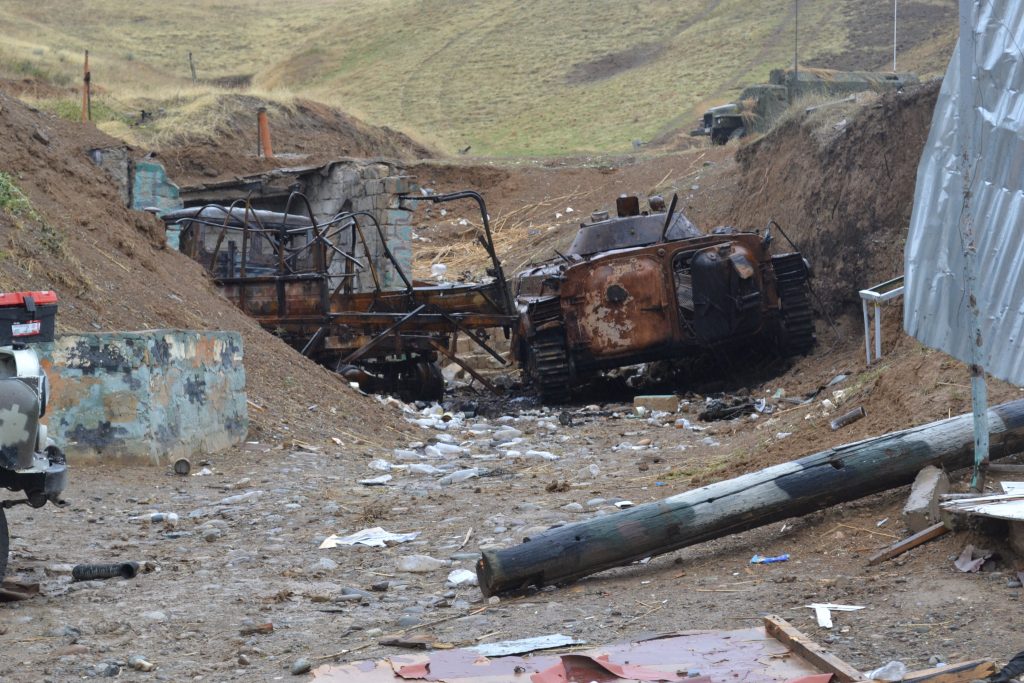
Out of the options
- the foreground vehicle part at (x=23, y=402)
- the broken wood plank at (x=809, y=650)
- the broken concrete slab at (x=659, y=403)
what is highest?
the foreground vehicle part at (x=23, y=402)

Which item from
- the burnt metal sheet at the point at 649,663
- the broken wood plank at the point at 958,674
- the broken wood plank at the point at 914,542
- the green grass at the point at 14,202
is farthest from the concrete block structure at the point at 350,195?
the broken wood plank at the point at 958,674

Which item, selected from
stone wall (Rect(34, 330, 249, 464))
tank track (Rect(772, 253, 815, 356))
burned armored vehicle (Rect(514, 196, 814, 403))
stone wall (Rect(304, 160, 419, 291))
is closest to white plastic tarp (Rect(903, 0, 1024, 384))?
stone wall (Rect(34, 330, 249, 464))

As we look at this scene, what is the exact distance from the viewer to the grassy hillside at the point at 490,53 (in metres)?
48.9

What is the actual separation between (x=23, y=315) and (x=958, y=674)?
3526 mm

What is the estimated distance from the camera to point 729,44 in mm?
56156

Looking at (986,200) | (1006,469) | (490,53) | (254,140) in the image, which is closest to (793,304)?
(1006,469)

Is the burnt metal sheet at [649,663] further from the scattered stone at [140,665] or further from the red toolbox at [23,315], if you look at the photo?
the red toolbox at [23,315]

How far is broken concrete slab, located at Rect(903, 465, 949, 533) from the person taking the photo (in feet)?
16.5

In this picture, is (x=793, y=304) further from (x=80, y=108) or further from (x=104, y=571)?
(x=80, y=108)

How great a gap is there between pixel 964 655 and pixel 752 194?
17.3 m

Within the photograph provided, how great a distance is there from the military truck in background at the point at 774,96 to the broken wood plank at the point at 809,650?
86.0 ft

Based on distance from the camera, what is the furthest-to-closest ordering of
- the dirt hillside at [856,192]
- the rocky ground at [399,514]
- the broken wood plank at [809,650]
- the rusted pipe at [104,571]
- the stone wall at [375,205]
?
the stone wall at [375,205] → the dirt hillside at [856,192] → the rusted pipe at [104,571] → the rocky ground at [399,514] → the broken wood plank at [809,650]

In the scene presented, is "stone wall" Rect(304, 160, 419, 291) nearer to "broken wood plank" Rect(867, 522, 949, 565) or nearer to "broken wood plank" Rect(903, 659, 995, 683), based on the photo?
"broken wood plank" Rect(867, 522, 949, 565)

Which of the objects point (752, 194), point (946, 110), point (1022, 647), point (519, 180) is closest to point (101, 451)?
point (946, 110)
